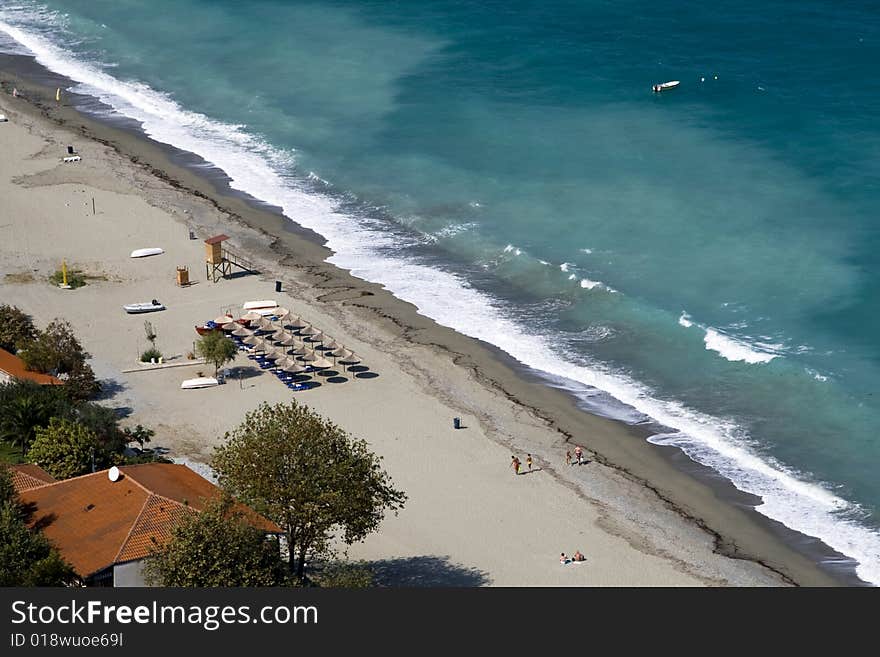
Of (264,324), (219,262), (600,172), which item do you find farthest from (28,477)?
(600,172)

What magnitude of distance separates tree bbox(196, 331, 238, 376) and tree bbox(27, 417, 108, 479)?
12.1 metres

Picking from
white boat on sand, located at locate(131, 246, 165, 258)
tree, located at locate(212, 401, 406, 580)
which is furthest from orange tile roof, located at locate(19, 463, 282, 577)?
white boat on sand, located at locate(131, 246, 165, 258)

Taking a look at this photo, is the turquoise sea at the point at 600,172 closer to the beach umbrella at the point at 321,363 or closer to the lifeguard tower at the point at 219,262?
the lifeguard tower at the point at 219,262

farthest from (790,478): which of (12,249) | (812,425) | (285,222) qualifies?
Result: (12,249)

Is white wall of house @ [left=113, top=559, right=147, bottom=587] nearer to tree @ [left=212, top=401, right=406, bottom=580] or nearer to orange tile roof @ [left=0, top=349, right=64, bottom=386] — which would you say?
tree @ [left=212, top=401, right=406, bottom=580]

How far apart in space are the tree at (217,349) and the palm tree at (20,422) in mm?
10312

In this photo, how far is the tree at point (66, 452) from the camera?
47.5 metres

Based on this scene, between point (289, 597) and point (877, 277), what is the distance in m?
49.0

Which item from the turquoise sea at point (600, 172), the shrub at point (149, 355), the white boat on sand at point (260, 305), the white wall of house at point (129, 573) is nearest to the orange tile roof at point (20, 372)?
the shrub at point (149, 355)

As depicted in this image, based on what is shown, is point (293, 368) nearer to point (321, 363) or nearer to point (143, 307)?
point (321, 363)

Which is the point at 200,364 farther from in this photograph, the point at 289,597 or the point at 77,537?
the point at 289,597

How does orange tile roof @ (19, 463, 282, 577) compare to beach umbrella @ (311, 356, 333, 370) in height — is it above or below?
above

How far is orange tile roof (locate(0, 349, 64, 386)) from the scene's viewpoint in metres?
55.8

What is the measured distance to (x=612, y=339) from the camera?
65938mm
